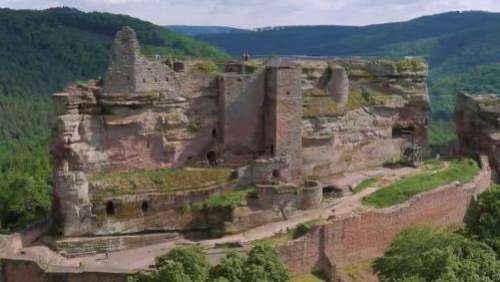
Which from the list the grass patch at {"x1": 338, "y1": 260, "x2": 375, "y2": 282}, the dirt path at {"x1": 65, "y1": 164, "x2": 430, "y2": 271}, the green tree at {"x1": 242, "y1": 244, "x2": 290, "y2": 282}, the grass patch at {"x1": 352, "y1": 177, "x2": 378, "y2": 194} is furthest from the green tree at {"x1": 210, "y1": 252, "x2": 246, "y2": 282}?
the grass patch at {"x1": 352, "y1": 177, "x2": 378, "y2": 194}

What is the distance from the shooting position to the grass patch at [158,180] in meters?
35.3

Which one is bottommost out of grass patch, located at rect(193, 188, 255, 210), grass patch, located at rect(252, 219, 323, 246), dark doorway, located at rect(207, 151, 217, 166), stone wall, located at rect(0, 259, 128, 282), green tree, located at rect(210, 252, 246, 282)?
stone wall, located at rect(0, 259, 128, 282)

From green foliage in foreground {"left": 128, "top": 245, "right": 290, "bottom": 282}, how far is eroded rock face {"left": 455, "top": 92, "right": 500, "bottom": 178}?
23888 mm

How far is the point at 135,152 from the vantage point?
37.8 meters

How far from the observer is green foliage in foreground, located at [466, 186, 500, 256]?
3153 centimetres

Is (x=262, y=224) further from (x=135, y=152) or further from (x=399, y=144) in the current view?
(x=399, y=144)

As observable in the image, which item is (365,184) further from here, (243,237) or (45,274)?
(45,274)

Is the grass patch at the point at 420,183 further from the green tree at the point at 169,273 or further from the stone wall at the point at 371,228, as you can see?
the green tree at the point at 169,273

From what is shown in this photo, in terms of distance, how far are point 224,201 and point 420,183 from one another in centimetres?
1105

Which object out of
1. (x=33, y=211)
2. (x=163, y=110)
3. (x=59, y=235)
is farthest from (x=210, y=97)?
(x=33, y=211)

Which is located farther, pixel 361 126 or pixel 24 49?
pixel 24 49

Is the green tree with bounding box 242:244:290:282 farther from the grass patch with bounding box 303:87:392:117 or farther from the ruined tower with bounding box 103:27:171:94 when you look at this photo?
the grass patch with bounding box 303:87:392:117

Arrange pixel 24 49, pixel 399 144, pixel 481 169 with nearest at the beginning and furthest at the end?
pixel 481 169 < pixel 399 144 < pixel 24 49

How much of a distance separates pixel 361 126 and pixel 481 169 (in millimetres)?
7359
